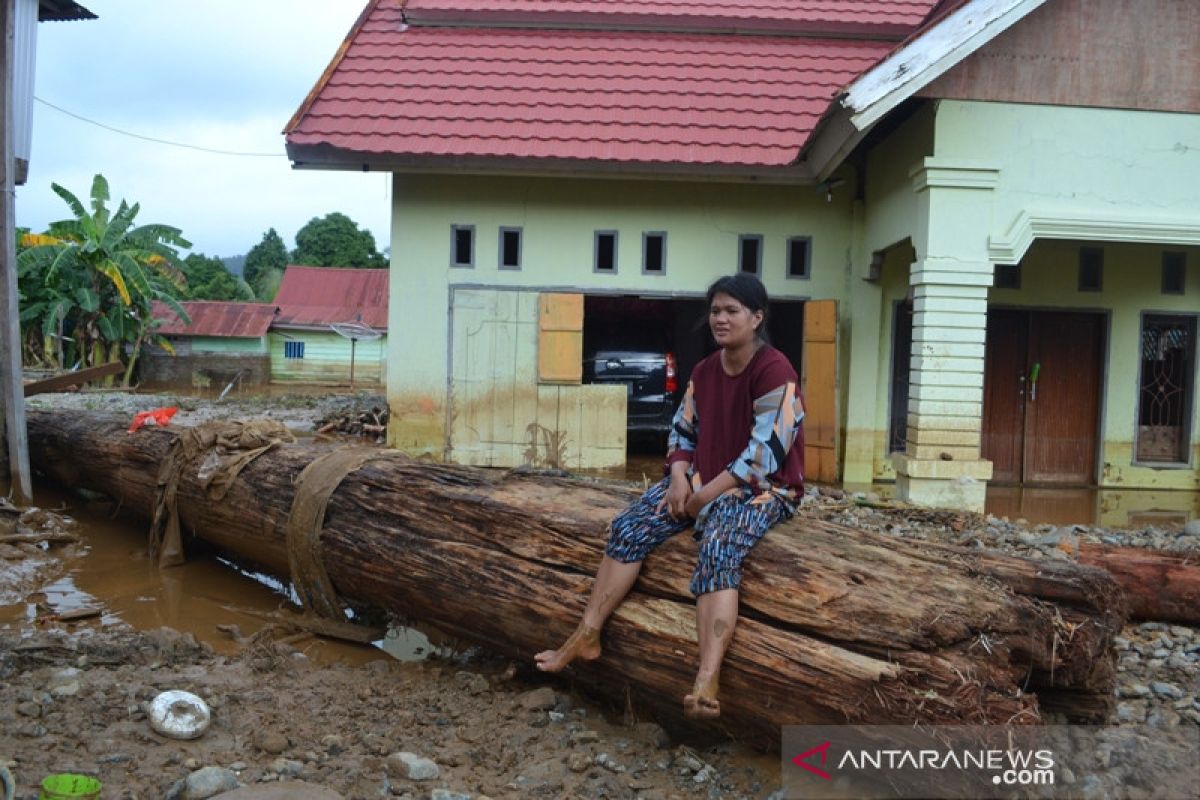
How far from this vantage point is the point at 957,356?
27.3 ft

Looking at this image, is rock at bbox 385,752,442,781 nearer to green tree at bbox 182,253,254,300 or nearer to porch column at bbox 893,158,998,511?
porch column at bbox 893,158,998,511

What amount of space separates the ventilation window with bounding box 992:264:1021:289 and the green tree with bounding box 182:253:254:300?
31923 mm

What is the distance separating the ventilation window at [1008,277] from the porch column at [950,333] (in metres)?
2.45

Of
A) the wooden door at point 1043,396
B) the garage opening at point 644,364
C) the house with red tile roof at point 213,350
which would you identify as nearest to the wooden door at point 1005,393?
the wooden door at point 1043,396

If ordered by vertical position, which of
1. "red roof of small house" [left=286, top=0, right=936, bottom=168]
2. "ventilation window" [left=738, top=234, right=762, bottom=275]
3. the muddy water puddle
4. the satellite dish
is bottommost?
the muddy water puddle

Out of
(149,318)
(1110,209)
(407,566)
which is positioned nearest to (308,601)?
(407,566)

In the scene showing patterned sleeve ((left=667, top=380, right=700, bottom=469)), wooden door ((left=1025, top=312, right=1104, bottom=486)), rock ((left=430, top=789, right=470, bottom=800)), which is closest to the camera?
rock ((left=430, top=789, right=470, bottom=800))

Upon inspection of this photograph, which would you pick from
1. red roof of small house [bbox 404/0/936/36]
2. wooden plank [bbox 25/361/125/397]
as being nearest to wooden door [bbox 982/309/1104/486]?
red roof of small house [bbox 404/0/936/36]

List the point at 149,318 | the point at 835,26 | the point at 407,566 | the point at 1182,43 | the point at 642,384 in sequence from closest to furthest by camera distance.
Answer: the point at 407,566 → the point at 1182,43 → the point at 642,384 → the point at 835,26 → the point at 149,318

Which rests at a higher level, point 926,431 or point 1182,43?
point 1182,43

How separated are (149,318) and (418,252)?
16.7 metres

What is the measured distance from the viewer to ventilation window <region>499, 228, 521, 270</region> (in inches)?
412

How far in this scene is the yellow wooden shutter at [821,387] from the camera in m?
10.1

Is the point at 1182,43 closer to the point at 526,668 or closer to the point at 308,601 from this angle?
the point at 526,668
